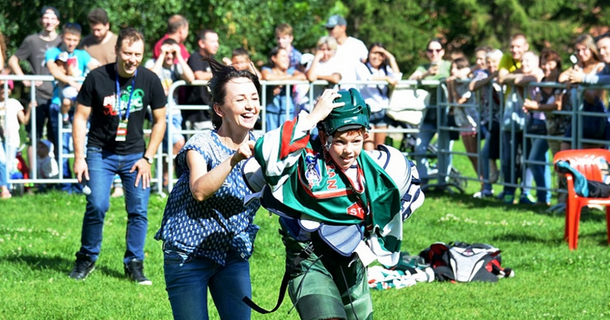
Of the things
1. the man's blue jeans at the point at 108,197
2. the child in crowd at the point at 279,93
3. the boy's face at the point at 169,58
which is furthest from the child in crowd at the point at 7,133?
the man's blue jeans at the point at 108,197

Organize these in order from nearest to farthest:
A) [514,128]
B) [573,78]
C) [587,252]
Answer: [587,252], [573,78], [514,128]

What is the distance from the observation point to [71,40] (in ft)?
43.8

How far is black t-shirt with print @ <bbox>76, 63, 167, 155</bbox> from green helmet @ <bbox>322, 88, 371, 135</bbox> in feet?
11.9

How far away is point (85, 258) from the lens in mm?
8336

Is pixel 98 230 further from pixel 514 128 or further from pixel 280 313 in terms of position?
pixel 514 128

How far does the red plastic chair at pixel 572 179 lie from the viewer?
9898mm

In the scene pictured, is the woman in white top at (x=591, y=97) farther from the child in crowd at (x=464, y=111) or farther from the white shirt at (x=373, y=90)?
the white shirt at (x=373, y=90)

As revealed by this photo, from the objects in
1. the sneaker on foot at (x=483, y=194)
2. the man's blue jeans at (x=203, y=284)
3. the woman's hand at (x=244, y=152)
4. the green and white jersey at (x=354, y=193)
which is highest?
the woman's hand at (x=244, y=152)

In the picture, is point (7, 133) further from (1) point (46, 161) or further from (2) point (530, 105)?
(2) point (530, 105)

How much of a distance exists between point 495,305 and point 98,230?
324 centimetres

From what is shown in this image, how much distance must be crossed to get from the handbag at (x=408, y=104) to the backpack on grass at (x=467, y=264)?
5.92 metres

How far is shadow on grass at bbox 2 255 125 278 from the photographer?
866cm

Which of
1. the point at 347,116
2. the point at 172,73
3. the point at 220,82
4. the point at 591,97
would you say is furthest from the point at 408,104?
the point at 347,116

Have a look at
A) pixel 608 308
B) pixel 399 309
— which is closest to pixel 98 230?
pixel 399 309
